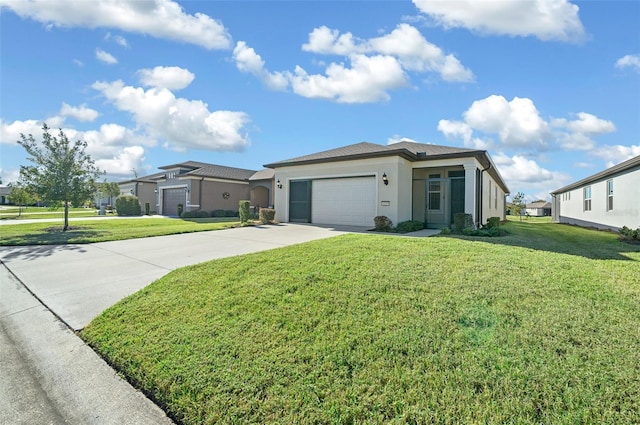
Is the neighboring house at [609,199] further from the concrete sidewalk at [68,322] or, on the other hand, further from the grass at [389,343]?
the concrete sidewalk at [68,322]

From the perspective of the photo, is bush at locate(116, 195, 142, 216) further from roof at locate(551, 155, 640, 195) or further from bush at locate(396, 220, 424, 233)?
roof at locate(551, 155, 640, 195)

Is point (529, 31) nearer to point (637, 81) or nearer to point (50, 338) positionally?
point (637, 81)

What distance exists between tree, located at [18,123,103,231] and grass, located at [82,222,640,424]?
1313 centimetres

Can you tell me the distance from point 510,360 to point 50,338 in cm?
520

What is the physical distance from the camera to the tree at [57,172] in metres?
13.9

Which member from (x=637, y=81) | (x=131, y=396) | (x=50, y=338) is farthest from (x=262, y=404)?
(x=637, y=81)

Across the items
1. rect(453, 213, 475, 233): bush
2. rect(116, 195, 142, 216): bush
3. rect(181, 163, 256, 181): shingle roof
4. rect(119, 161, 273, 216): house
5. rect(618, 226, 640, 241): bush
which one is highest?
rect(181, 163, 256, 181): shingle roof

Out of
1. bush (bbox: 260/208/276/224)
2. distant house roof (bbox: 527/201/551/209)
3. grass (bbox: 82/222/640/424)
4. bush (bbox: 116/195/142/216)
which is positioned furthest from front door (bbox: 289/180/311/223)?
distant house roof (bbox: 527/201/551/209)

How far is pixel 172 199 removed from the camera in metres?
27.3

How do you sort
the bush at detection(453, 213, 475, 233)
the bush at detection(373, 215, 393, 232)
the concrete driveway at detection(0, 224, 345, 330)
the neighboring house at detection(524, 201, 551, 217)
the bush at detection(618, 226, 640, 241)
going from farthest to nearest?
the neighboring house at detection(524, 201, 551, 217)
the bush at detection(373, 215, 393, 232)
the bush at detection(453, 213, 475, 233)
the bush at detection(618, 226, 640, 241)
the concrete driveway at detection(0, 224, 345, 330)

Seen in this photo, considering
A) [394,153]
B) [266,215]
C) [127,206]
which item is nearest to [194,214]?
[127,206]

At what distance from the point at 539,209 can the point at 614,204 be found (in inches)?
2326

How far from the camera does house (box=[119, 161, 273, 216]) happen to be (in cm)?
2433

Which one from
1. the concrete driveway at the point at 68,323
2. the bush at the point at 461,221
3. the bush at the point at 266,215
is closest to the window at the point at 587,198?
the bush at the point at 461,221
